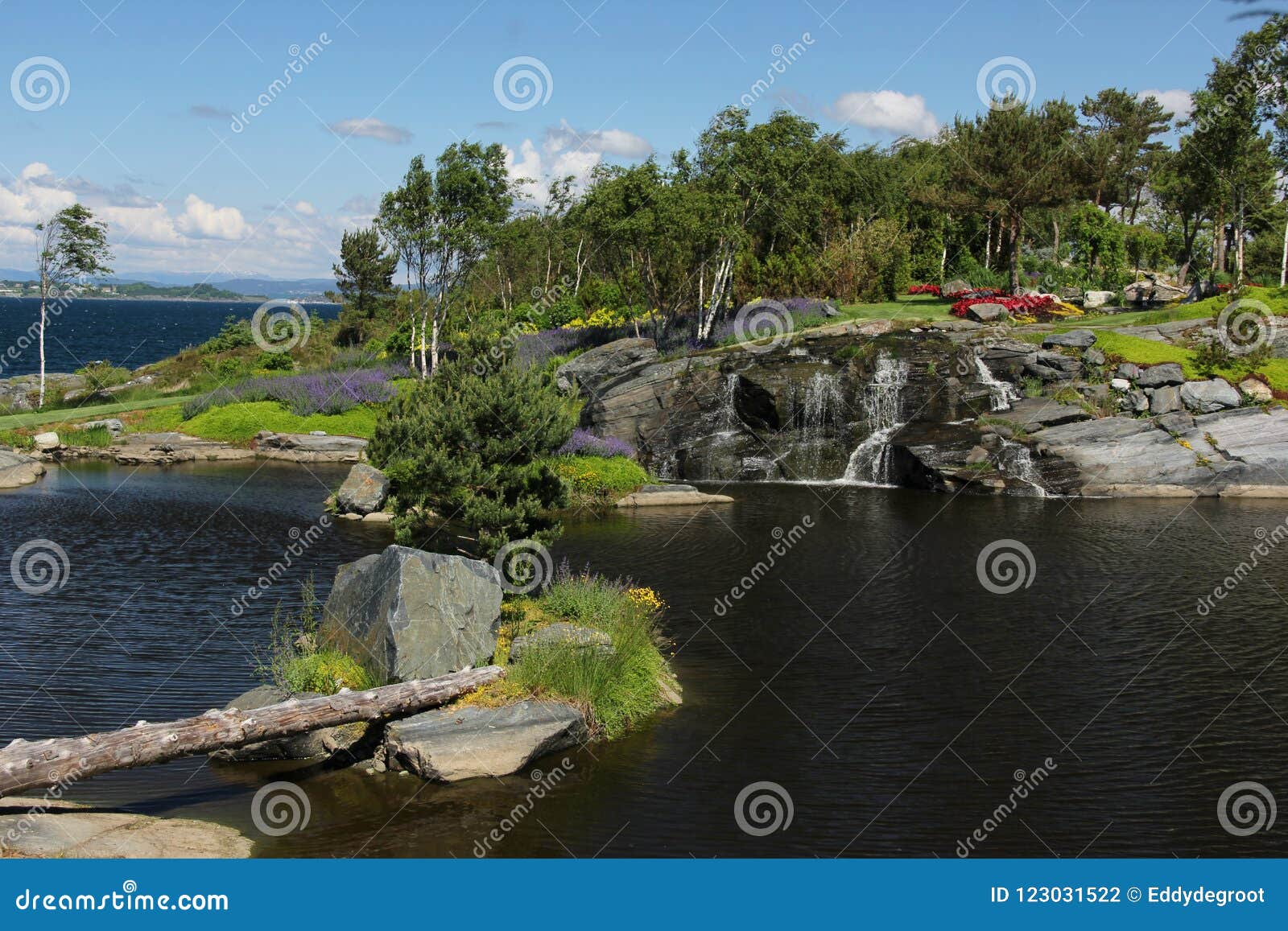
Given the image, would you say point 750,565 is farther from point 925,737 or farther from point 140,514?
point 140,514

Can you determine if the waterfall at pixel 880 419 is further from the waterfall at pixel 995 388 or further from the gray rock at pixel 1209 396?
the gray rock at pixel 1209 396

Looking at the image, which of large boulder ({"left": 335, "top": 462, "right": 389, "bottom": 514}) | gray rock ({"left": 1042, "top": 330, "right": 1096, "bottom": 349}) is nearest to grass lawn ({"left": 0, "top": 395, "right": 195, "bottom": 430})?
large boulder ({"left": 335, "top": 462, "right": 389, "bottom": 514})

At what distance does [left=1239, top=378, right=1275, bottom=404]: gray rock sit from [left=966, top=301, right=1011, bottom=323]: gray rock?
9.22 metres

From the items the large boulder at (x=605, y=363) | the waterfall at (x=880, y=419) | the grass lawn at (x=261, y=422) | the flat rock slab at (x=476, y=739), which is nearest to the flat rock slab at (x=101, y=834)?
the flat rock slab at (x=476, y=739)

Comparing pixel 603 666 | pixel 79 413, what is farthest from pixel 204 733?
pixel 79 413

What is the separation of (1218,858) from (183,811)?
1096 centimetres

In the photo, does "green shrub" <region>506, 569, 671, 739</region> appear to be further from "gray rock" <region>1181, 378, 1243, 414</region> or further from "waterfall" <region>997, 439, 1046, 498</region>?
"gray rock" <region>1181, 378, 1243, 414</region>

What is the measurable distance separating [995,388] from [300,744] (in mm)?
27521

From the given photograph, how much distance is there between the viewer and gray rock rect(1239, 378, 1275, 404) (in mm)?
31578

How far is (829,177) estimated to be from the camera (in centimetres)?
5616

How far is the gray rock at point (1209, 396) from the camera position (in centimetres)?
3145

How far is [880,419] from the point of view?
33.7 m

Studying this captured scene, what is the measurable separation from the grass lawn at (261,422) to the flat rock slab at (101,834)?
2655 cm

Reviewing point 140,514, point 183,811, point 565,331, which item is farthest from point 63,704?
point 565,331
